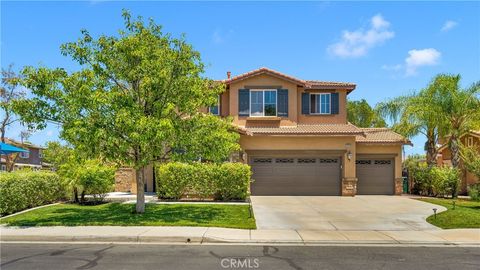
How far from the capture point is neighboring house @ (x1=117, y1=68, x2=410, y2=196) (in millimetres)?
24562

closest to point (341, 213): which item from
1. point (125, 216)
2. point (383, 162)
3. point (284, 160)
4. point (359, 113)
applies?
point (284, 160)

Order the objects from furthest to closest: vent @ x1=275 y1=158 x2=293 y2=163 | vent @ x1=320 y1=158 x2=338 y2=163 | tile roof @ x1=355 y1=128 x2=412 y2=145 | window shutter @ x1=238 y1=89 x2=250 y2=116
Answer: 1. window shutter @ x1=238 y1=89 x2=250 y2=116
2. tile roof @ x1=355 y1=128 x2=412 y2=145
3. vent @ x1=320 y1=158 x2=338 y2=163
4. vent @ x1=275 y1=158 x2=293 y2=163

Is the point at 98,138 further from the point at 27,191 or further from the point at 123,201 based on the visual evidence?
the point at 123,201

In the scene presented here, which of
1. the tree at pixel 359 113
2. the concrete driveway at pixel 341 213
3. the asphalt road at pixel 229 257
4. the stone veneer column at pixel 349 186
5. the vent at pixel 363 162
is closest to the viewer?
the asphalt road at pixel 229 257

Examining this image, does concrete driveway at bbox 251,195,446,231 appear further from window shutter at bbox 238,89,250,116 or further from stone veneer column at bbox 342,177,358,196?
window shutter at bbox 238,89,250,116

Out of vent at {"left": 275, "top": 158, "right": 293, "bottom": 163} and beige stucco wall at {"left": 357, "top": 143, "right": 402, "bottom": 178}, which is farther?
beige stucco wall at {"left": 357, "top": 143, "right": 402, "bottom": 178}

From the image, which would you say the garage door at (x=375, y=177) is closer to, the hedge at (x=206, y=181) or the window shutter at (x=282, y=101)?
the window shutter at (x=282, y=101)

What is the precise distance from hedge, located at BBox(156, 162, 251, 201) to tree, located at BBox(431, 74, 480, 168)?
40.0 ft

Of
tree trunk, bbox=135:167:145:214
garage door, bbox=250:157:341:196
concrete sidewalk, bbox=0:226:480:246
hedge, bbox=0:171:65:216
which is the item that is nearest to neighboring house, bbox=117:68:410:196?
garage door, bbox=250:157:341:196

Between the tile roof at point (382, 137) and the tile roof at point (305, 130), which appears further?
the tile roof at point (382, 137)

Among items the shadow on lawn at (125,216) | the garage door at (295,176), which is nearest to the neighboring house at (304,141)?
the garage door at (295,176)

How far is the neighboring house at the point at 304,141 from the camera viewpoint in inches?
967

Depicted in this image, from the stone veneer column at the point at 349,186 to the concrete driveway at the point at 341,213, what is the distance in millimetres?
482

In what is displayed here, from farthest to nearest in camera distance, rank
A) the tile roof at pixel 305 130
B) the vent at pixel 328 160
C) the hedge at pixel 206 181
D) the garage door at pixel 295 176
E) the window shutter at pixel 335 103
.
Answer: the window shutter at pixel 335 103, the vent at pixel 328 160, the garage door at pixel 295 176, the tile roof at pixel 305 130, the hedge at pixel 206 181
